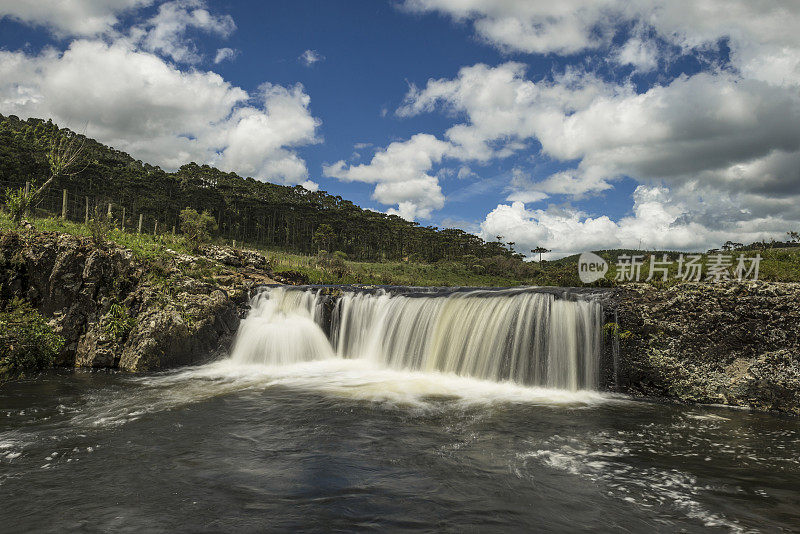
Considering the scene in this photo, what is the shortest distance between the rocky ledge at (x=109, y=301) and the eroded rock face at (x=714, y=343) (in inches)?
570

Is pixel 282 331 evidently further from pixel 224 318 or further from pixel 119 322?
pixel 119 322

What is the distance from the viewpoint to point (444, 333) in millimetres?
12914

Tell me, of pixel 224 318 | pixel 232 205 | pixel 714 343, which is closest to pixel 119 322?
pixel 224 318

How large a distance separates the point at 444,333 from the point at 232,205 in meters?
76.1

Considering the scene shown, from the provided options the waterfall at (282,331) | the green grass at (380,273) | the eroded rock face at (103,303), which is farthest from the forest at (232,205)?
the eroded rock face at (103,303)

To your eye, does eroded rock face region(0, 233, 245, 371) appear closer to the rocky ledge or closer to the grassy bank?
the rocky ledge

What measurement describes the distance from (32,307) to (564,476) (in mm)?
17216

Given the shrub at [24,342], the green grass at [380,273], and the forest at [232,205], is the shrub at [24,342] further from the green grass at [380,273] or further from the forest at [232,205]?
the forest at [232,205]

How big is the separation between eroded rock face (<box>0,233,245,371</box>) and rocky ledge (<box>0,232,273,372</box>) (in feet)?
0.08

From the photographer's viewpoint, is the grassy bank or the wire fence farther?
the wire fence

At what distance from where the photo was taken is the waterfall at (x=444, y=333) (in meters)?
10.8

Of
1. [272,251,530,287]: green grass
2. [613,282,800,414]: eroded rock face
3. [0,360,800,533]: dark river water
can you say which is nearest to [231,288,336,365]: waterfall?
[0,360,800,533]: dark river water

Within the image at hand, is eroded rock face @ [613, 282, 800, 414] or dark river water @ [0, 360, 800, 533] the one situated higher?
eroded rock face @ [613, 282, 800, 414]

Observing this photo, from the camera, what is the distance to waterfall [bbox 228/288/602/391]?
35.3ft
